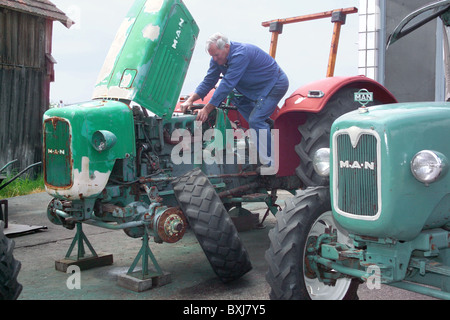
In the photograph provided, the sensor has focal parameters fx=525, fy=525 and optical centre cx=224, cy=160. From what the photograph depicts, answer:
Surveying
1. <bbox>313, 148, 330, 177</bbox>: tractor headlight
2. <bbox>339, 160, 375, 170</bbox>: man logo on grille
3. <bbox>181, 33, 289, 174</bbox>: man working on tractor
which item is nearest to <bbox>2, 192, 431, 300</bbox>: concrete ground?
<bbox>313, 148, 330, 177</bbox>: tractor headlight

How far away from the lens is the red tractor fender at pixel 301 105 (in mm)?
4684

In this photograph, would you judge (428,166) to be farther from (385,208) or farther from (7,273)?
(7,273)

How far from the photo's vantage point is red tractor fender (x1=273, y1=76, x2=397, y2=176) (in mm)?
4684

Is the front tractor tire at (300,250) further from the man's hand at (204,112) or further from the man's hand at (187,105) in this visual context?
the man's hand at (187,105)

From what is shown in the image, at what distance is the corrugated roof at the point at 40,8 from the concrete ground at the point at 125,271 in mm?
5798

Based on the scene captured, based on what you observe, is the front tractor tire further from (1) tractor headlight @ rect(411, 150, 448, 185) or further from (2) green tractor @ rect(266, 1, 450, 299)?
(1) tractor headlight @ rect(411, 150, 448, 185)

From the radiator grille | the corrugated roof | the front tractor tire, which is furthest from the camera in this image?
the corrugated roof

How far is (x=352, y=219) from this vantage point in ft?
9.59

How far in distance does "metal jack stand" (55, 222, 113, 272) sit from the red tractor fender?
186cm

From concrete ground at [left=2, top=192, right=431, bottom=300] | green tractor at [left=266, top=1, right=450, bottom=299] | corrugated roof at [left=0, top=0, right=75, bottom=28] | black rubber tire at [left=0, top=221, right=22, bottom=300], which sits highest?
corrugated roof at [left=0, top=0, right=75, bottom=28]

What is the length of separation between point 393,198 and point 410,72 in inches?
229

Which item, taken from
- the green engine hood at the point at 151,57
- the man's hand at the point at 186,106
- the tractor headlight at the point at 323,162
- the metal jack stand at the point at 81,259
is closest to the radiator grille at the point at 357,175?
the tractor headlight at the point at 323,162
